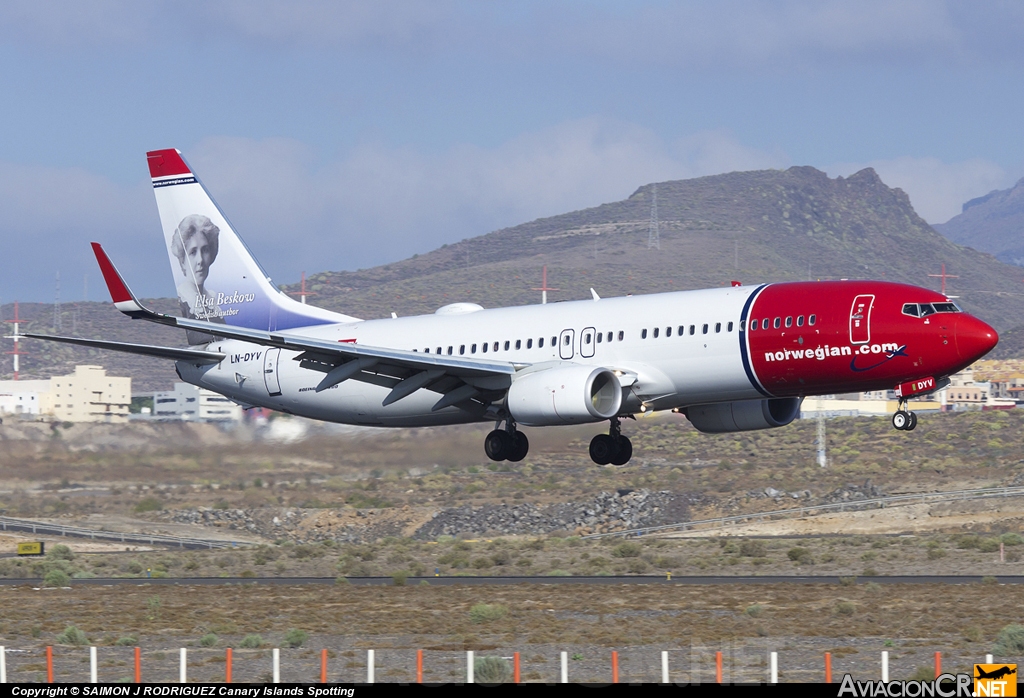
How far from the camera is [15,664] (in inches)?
1226

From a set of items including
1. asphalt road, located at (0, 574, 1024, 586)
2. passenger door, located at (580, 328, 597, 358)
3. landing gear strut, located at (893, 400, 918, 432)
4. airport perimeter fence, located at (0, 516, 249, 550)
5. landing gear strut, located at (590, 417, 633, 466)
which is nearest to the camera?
landing gear strut, located at (893, 400, 918, 432)

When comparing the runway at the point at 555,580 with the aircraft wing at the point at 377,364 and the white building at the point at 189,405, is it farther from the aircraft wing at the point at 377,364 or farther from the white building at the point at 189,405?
the white building at the point at 189,405

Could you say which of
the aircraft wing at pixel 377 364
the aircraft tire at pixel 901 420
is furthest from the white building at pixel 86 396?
the aircraft tire at pixel 901 420

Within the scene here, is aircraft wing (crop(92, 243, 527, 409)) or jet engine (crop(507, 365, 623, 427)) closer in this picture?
aircraft wing (crop(92, 243, 527, 409))

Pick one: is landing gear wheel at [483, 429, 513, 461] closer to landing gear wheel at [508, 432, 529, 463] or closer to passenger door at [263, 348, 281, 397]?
landing gear wheel at [508, 432, 529, 463]

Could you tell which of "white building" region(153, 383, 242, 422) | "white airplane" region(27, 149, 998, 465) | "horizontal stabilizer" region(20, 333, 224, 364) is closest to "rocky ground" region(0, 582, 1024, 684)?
"white airplane" region(27, 149, 998, 465)

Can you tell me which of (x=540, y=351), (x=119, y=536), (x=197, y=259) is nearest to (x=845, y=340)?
(x=540, y=351)

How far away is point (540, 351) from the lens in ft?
143

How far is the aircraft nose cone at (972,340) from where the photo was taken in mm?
38281

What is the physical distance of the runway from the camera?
46.8 meters

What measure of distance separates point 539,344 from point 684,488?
3900 cm

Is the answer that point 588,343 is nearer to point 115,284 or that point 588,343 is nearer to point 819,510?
point 115,284

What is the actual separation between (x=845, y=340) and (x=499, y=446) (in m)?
11.8

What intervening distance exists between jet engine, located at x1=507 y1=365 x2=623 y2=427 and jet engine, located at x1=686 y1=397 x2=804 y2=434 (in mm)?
4222
